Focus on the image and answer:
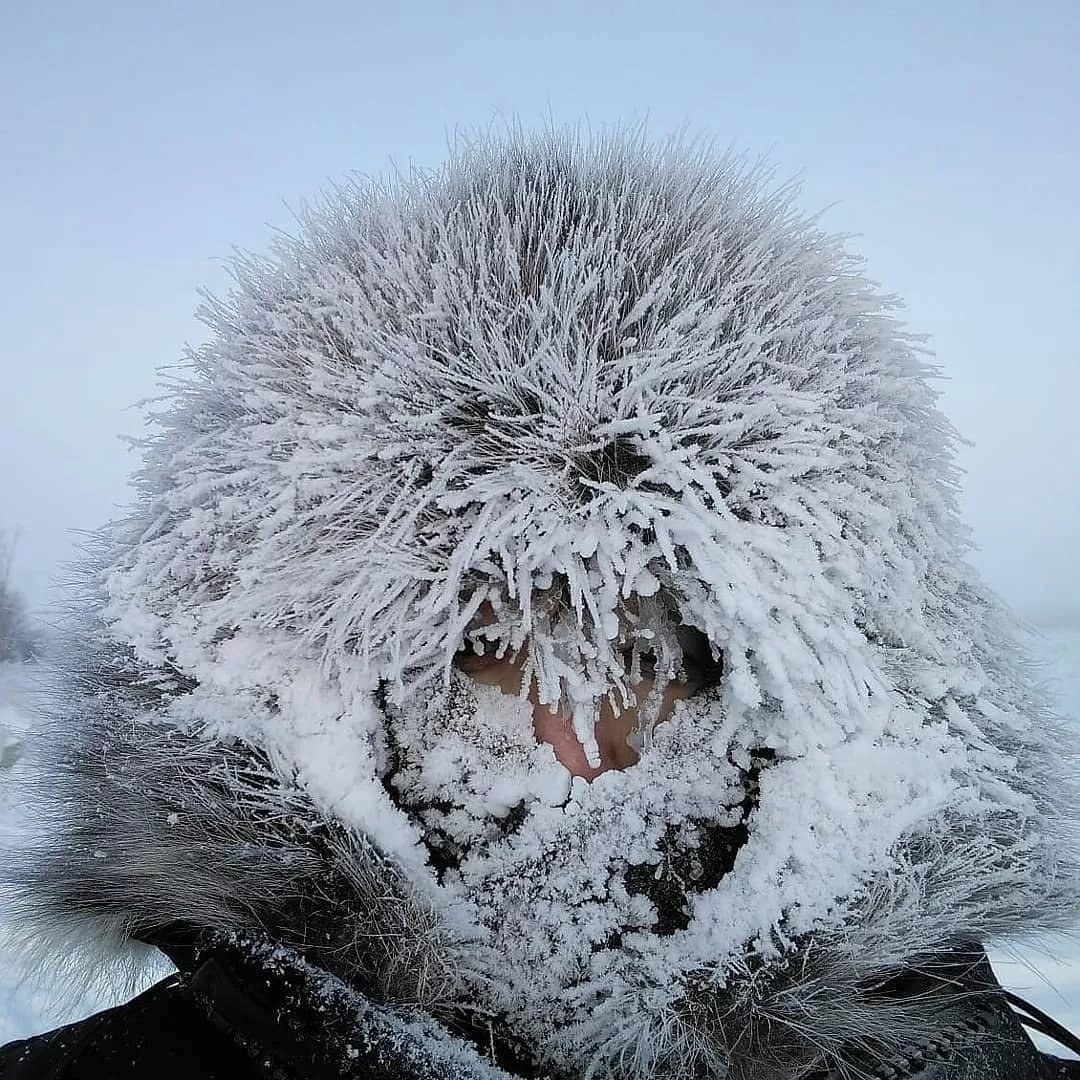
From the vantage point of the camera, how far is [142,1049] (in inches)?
22.5

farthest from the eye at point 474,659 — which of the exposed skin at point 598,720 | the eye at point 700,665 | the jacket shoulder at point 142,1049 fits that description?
the jacket shoulder at point 142,1049

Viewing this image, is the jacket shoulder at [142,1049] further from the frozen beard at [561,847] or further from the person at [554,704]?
the frozen beard at [561,847]

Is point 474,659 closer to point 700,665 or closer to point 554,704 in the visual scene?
point 554,704

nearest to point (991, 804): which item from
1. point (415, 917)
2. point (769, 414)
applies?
point (769, 414)

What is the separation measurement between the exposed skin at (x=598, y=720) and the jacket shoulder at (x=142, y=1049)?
12.8 inches

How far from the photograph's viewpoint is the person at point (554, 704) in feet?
1.96

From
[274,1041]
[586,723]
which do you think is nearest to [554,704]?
[586,723]

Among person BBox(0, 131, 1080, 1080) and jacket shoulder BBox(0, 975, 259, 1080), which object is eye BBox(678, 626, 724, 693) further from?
jacket shoulder BBox(0, 975, 259, 1080)

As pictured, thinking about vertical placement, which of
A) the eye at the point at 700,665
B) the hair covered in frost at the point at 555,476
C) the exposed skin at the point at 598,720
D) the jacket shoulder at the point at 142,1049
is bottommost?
the jacket shoulder at the point at 142,1049

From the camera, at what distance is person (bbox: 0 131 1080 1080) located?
60 centimetres

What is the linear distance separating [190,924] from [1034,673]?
34.5 inches

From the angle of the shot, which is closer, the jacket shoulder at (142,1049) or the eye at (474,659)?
the jacket shoulder at (142,1049)

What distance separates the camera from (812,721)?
63 cm

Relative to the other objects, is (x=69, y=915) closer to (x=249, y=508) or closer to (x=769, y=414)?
(x=249, y=508)
